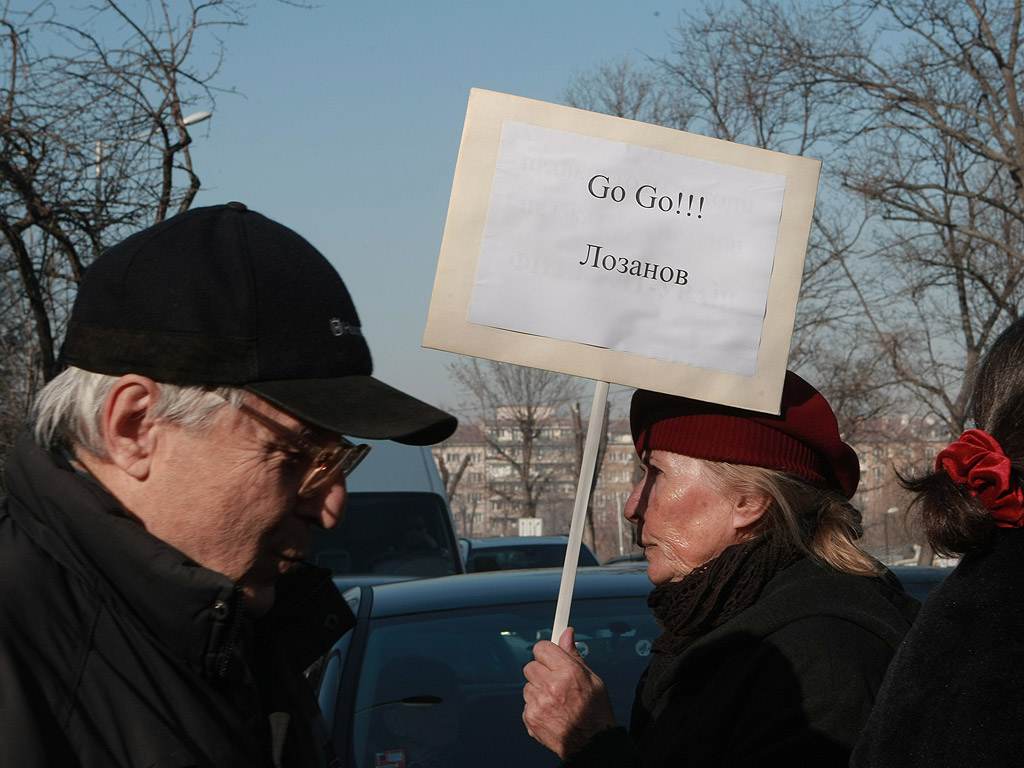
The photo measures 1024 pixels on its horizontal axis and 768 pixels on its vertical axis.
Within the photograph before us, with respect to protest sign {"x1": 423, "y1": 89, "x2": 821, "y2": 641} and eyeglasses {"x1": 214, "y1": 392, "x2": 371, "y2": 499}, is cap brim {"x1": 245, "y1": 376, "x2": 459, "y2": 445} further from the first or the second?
protest sign {"x1": 423, "y1": 89, "x2": 821, "y2": 641}

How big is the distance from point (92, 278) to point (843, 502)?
1.84 metres

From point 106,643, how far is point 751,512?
1.57 meters

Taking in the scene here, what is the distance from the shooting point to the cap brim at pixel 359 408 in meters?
1.74

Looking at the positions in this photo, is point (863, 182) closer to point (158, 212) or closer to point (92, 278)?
point (158, 212)

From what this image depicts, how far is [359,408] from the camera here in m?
1.81

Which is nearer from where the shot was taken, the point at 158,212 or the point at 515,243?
the point at 515,243

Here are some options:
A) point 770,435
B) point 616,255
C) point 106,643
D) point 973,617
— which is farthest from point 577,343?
point 106,643

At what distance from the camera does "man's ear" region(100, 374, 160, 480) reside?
5.59 ft

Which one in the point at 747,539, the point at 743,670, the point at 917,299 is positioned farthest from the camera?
the point at 917,299

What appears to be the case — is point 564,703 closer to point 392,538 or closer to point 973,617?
point 973,617

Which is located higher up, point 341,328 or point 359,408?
point 341,328

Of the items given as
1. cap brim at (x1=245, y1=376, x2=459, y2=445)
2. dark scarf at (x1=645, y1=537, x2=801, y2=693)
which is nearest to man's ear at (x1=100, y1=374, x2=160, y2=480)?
cap brim at (x1=245, y1=376, x2=459, y2=445)

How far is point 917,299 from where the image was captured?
1916 centimetres

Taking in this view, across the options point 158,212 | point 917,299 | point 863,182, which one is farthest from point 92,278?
point 917,299
